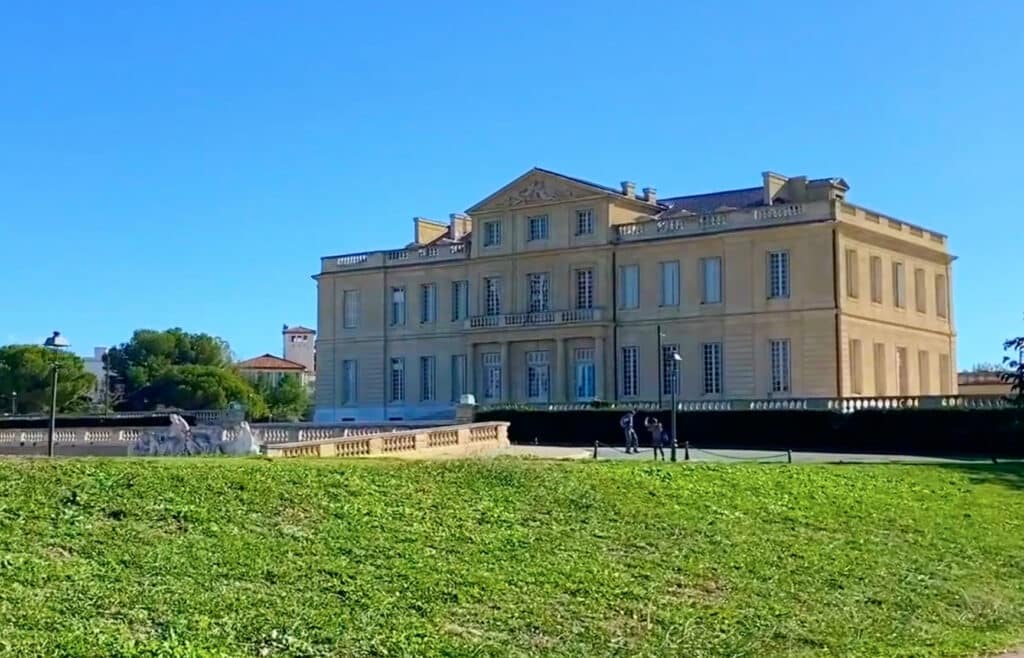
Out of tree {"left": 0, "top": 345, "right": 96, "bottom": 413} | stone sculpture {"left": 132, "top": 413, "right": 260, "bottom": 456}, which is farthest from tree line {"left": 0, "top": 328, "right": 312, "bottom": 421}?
stone sculpture {"left": 132, "top": 413, "right": 260, "bottom": 456}

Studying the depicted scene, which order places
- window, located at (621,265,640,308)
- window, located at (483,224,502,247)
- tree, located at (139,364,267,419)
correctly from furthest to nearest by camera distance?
tree, located at (139,364,267,419) → window, located at (483,224,502,247) → window, located at (621,265,640,308)

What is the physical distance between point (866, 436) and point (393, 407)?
110 ft

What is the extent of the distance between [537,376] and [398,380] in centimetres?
1036

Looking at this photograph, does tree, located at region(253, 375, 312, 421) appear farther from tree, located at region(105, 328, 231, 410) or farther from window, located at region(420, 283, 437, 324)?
window, located at region(420, 283, 437, 324)

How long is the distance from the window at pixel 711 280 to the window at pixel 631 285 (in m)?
3.67

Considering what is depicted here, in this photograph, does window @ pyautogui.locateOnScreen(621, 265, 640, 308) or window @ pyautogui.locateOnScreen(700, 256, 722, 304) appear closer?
window @ pyautogui.locateOnScreen(700, 256, 722, 304)

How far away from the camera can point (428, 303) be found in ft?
230

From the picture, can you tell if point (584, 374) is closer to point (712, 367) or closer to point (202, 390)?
point (712, 367)

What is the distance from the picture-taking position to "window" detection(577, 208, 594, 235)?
209 ft

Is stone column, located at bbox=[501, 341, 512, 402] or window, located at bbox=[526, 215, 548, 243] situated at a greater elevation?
A: window, located at bbox=[526, 215, 548, 243]

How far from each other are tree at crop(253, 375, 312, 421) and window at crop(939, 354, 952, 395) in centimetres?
5879

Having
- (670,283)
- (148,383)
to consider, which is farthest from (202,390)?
(670,283)

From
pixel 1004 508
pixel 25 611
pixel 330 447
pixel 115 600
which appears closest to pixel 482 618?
pixel 115 600

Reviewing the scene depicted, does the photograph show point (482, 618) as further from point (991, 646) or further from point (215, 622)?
point (991, 646)
